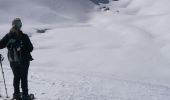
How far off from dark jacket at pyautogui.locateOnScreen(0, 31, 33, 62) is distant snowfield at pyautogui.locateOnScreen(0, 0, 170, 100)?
4.99ft

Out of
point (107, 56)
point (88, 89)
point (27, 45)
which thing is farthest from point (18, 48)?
point (107, 56)

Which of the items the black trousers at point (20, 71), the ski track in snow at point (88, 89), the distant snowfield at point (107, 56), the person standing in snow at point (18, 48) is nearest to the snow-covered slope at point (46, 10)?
the distant snowfield at point (107, 56)

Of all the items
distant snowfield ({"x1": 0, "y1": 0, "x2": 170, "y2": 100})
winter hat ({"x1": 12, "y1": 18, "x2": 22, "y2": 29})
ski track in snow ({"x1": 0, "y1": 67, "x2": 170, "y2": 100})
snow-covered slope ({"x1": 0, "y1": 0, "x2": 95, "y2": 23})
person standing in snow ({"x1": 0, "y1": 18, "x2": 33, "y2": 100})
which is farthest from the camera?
snow-covered slope ({"x1": 0, "y1": 0, "x2": 95, "y2": 23})

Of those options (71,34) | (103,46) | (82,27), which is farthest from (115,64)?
(82,27)

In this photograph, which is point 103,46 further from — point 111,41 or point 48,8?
point 48,8

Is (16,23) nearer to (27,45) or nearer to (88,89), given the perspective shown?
(27,45)

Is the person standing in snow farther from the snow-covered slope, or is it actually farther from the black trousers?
the snow-covered slope

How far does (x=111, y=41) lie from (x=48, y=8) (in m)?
10.9

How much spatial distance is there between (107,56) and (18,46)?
689 inches

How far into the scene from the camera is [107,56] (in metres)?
26.4

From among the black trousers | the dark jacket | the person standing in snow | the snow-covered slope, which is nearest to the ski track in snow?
the black trousers

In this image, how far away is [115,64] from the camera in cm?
2450

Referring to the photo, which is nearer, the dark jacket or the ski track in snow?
the dark jacket

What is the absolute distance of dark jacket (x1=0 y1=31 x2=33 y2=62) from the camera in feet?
29.9
